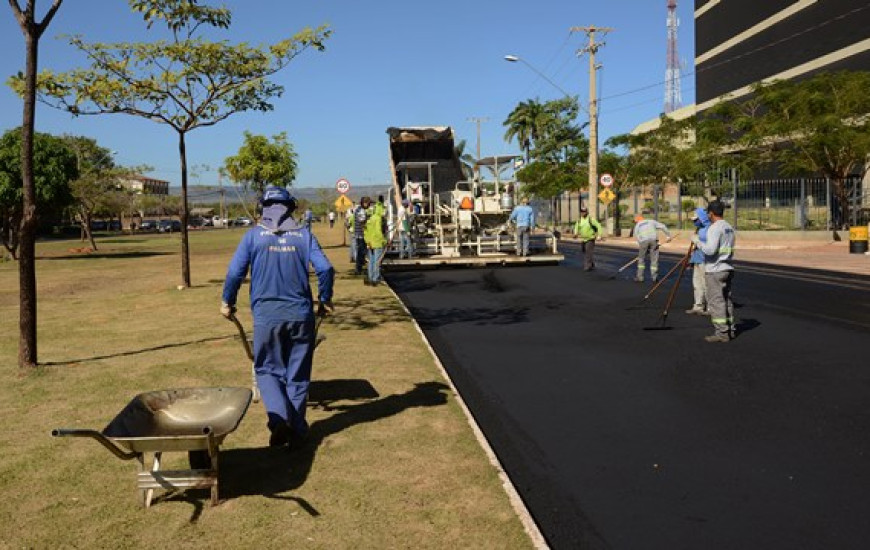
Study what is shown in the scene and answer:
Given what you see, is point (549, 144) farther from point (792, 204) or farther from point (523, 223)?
point (523, 223)

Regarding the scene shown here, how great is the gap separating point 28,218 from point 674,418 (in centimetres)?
612

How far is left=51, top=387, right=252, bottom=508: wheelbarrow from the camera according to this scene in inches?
148

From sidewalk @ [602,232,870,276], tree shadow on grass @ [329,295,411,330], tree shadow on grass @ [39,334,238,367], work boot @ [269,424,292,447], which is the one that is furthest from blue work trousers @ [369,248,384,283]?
work boot @ [269,424,292,447]

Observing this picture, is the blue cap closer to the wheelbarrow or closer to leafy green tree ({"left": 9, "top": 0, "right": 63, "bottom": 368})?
the wheelbarrow

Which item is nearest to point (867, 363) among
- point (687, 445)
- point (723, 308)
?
point (723, 308)

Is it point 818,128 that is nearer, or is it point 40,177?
point 818,128

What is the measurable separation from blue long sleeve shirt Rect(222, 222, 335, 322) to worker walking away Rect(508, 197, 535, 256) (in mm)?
13880

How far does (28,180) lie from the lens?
23.8 ft

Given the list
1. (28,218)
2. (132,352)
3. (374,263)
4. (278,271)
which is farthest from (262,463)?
(374,263)

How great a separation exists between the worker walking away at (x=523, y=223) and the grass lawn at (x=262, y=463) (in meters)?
9.82

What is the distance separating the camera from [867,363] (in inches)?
289

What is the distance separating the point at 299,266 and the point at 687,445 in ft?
9.32

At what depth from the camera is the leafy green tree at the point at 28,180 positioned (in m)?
7.26

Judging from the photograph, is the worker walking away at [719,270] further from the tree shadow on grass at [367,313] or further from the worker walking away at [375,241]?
the worker walking away at [375,241]
